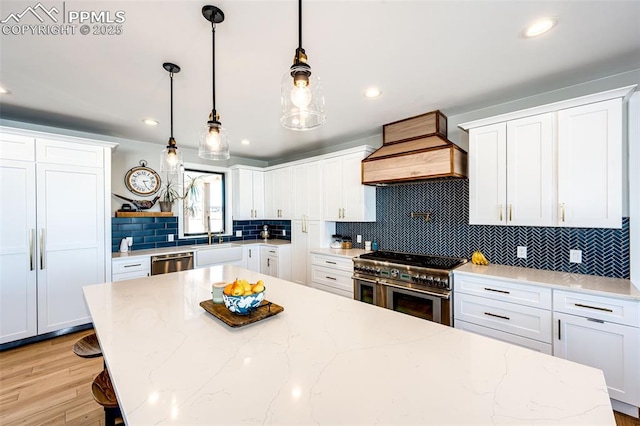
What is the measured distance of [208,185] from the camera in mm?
5094

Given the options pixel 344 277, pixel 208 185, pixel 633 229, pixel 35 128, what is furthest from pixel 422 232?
pixel 35 128

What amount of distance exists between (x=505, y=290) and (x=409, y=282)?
855 mm

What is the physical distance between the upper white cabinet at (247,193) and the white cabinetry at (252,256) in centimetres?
61

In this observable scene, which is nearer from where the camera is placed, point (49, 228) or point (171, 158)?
point (171, 158)

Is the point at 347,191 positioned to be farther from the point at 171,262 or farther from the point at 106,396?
the point at 106,396

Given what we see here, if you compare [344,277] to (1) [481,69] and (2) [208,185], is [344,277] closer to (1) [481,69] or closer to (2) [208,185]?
(1) [481,69]

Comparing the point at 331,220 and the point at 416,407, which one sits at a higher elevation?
the point at 331,220

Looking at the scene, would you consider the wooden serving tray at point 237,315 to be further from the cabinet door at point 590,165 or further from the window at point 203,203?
the window at point 203,203

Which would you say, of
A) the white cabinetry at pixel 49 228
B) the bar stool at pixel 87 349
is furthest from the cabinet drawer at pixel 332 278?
the white cabinetry at pixel 49 228

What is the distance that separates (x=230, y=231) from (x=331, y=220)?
2183 mm

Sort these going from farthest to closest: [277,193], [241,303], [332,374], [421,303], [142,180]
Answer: [277,193] → [142,180] → [421,303] → [241,303] → [332,374]

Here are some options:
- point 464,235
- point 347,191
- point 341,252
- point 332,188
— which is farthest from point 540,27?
point 341,252

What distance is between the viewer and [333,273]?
3686 millimetres

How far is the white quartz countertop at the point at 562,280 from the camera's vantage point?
75.7 inches
